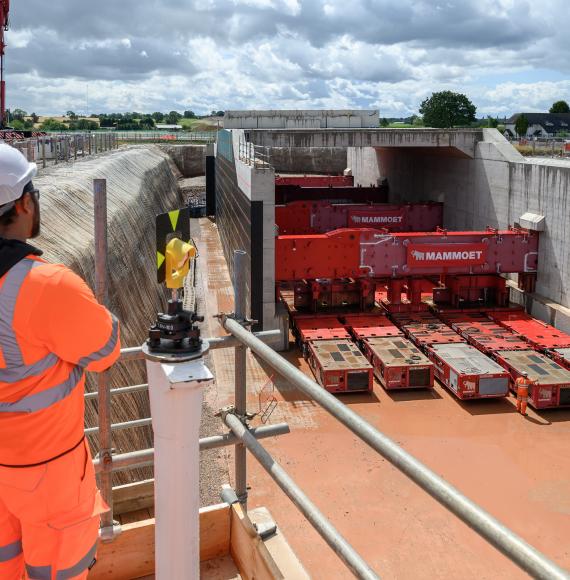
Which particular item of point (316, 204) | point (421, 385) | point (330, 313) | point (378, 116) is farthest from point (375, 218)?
point (378, 116)

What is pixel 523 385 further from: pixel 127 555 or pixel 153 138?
pixel 153 138

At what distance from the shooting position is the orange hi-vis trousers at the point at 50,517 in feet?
9.82

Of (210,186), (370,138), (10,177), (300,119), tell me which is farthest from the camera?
(210,186)

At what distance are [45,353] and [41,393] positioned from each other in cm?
19

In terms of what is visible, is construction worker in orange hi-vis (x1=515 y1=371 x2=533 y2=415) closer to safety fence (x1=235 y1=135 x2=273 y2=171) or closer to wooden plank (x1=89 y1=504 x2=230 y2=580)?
safety fence (x1=235 y1=135 x2=273 y2=171)

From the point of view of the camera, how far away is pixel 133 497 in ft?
21.6

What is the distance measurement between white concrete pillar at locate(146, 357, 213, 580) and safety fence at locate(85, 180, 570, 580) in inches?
14.7

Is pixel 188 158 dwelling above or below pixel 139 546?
above

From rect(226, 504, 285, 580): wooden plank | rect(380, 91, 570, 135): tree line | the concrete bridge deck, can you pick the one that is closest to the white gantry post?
rect(226, 504, 285, 580): wooden plank

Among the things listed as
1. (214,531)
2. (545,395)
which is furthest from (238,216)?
(214,531)

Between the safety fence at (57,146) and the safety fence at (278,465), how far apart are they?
645 inches

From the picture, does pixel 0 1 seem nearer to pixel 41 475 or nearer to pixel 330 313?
pixel 330 313

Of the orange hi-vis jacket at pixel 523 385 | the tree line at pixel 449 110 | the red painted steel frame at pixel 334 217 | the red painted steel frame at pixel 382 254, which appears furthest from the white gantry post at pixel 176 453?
the tree line at pixel 449 110

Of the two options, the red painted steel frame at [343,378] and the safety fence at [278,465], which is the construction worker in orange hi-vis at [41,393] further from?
the red painted steel frame at [343,378]
